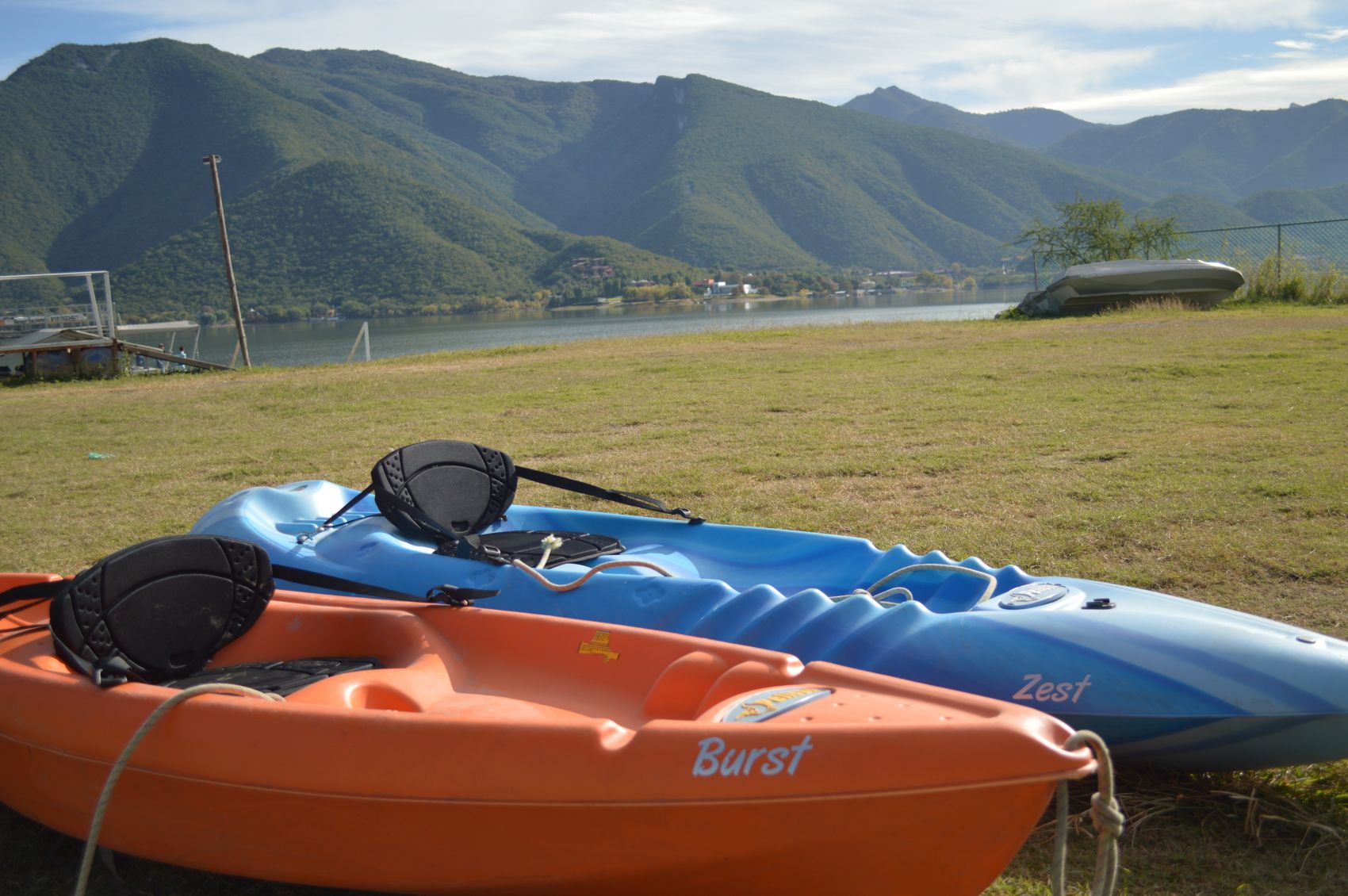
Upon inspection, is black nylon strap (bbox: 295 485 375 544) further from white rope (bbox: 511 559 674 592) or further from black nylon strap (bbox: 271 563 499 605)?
white rope (bbox: 511 559 674 592)

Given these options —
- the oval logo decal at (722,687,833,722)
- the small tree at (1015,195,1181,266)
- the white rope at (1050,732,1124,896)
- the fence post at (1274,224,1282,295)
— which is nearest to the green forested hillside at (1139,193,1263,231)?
the small tree at (1015,195,1181,266)

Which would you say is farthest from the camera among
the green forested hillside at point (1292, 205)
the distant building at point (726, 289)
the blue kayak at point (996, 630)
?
the green forested hillside at point (1292, 205)

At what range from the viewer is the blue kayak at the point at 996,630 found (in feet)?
7.79

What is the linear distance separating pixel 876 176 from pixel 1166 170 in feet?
158

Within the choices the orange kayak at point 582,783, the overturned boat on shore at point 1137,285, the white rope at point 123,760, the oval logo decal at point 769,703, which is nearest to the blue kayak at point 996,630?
the orange kayak at point 582,783

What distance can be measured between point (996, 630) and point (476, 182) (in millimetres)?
111517

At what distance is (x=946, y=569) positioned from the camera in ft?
10.2

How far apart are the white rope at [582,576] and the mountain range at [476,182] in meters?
51.4

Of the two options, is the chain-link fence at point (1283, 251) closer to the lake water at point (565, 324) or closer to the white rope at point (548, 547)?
the lake water at point (565, 324)

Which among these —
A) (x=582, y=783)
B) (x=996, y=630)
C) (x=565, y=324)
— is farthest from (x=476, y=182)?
(x=582, y=783)

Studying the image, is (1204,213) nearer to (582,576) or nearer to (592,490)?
(592,490)

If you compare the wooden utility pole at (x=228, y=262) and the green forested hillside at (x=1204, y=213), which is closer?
the wooden utility pole at (x=228, y=262)

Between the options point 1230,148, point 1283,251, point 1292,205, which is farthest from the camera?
point 1230,148

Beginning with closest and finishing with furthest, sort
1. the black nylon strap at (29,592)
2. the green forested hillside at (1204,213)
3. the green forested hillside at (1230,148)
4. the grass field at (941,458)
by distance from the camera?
1. the grass field at (941,458)
2. the black nylon strap at (29,592)
3. the green forested hillside at (1204,213)
4. the green forested hillside at (1230,148)
